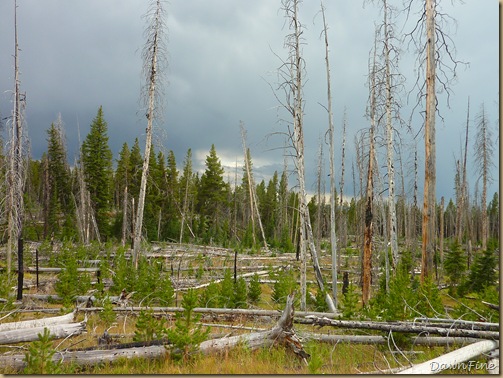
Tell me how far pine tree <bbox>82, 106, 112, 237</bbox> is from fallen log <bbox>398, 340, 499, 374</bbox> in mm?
36213

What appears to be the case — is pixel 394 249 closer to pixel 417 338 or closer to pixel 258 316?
pixel 258 316

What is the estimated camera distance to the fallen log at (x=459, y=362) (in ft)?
13.3

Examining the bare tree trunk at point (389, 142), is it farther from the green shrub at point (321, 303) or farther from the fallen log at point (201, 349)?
the fallen log at point (201, 349)

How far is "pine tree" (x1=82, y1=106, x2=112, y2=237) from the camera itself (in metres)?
36.5

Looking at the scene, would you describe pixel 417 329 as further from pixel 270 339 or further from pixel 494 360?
pixel 270 339

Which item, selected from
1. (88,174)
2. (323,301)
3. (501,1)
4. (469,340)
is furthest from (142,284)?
(88,174)

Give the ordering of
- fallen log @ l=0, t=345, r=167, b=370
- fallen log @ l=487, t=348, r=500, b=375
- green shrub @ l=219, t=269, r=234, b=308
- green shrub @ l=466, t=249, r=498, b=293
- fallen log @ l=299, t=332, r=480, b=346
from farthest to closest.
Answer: green shrub @ l=466, t=249, r=498, b=293
green shrub @ l=219, t=269, r=234, b=308
fallen log @ l=299, t=332, r=480, b=346
fallen log @ l=0, t=345, r=167, b=370
fallen log @ l=487, t=348, r=500, b=375

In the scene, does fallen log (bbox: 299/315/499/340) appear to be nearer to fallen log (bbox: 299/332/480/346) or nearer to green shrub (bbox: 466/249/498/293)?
fallen log (bbox: 299/332/480/346)

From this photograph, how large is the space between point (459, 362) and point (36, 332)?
6.80 m

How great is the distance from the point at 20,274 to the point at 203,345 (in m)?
10.5

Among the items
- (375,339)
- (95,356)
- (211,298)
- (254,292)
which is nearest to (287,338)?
(375,339)

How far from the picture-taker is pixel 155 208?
41750 millimetres

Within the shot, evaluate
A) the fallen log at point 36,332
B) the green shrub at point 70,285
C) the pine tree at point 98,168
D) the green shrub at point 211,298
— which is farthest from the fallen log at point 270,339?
the pine tree at point 98,168

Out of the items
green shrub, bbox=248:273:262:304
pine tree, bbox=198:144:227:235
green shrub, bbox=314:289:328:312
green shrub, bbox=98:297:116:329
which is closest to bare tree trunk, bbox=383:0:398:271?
green shrub, bbox=314:289:328:312
